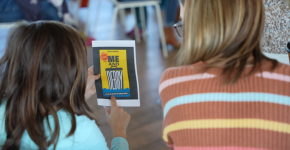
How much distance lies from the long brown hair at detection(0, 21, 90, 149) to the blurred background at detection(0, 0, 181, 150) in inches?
9.1

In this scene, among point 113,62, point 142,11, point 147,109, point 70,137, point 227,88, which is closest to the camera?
point 227,88

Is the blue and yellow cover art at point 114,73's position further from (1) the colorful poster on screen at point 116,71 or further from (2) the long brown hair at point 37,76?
(2) the long brown hair at point 37,76

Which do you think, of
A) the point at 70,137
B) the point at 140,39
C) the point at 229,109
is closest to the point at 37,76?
the point at 70,137

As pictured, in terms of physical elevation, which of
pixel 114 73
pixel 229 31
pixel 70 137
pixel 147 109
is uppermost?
pixel 229 31

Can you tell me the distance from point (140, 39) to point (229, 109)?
7.39 ft

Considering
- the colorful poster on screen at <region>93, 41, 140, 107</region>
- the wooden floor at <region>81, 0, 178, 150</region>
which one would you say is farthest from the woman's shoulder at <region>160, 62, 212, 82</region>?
the wooden floor at <region>81, 0, 178, 150</region>

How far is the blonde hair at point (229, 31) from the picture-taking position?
67 centimetres

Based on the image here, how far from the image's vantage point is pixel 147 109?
1.70 metres

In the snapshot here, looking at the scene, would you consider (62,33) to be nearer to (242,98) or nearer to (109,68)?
(109,68)

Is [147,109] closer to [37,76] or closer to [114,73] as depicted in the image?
[114,73]

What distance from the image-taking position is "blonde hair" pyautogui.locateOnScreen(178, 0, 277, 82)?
670mm

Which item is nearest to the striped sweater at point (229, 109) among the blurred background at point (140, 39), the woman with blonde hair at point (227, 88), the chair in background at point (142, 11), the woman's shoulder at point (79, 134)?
the woman with blonde hair at point (227, 88)

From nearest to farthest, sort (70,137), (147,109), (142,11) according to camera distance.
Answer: (70,137)
(147,109)
(142,11)

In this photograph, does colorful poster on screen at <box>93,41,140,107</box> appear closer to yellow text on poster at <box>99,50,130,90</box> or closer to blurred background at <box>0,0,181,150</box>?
yellow text on poster at <box>99,50,130,90</box>
